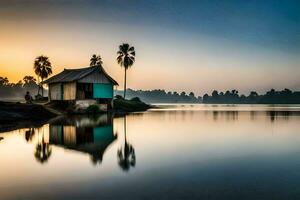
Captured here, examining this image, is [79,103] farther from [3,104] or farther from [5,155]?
[5,155]

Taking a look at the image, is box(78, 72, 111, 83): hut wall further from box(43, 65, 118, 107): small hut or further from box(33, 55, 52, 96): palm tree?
box(33, 55, 52, 96): palm tree

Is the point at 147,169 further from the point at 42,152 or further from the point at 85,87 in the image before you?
the point at 85,87

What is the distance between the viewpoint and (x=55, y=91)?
6047cm

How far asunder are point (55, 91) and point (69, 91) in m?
6.19

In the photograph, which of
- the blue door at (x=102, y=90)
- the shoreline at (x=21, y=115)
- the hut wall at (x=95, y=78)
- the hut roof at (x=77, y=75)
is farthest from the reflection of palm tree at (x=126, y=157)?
the blue door at (x=102, y=90)

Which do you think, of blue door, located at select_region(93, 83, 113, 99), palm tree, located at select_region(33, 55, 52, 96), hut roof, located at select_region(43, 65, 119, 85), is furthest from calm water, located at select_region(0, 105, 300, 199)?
palm tree, located at select_region(33, 55, 52, 96)

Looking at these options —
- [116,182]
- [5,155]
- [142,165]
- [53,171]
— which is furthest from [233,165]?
[5,155]

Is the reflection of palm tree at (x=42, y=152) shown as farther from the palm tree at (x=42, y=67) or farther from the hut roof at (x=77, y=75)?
the palm tree at (x=42, y=67)

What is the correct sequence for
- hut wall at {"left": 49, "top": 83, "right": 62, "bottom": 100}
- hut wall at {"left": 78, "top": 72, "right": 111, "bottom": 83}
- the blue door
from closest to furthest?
hut wall at {"left": 78, "top": 72, "right": 111, "bottom": 83} < the blue door < hut wall at {"left": 49, "top": 83, "right": 62, "bottom": 100}

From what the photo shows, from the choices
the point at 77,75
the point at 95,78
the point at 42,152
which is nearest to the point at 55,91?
the point at 77,75

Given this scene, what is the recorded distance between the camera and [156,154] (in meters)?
17.6

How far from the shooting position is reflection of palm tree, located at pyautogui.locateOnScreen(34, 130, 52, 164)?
15.9 meters

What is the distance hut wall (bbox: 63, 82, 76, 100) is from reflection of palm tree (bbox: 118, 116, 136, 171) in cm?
3609

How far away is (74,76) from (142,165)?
148ft
